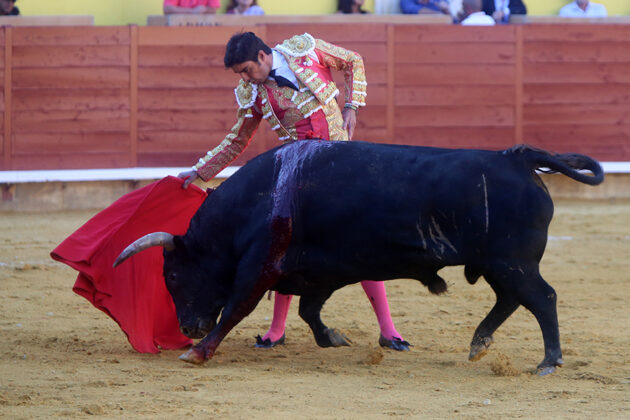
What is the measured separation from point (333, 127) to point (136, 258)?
3.13 feet

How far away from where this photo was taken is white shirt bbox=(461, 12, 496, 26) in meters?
9.22

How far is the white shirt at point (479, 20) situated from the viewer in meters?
9.22

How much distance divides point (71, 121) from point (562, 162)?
6068mm

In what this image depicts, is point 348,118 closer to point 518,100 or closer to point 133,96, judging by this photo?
point 133,96

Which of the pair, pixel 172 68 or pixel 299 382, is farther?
pixel 172 68

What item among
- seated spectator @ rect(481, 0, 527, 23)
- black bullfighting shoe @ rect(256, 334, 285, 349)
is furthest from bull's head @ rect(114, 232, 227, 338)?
seated spectator @ rect(481, 0, 527, 23)

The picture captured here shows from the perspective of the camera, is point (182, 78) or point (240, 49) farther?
point (182, 78)

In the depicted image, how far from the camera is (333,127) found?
397cm

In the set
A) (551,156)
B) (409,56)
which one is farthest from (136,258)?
(409,56)

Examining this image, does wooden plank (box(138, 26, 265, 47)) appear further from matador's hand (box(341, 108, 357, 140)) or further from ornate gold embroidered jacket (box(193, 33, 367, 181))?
matador's hand (box(341, 108, 357, 140))

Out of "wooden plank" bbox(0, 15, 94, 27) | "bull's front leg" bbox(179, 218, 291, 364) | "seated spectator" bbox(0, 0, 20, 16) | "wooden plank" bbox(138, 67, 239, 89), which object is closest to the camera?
"bull's front leg" bbox(179, 218, 291, 364)

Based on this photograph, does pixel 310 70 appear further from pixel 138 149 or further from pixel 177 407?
pixel 138 149

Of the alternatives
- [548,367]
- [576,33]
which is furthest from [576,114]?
[548,367]

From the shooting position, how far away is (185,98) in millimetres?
8750
